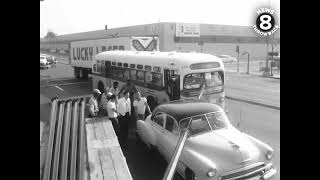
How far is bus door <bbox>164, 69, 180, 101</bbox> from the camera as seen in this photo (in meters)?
11.6

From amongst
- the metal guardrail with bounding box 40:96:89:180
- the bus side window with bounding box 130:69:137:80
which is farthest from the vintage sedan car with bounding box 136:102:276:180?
the bus side window with bounding box 130:69:137:80

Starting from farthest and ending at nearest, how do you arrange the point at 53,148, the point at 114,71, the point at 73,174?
1. the point at 114,71
2. the point at 53,148
3. the point at 73,174

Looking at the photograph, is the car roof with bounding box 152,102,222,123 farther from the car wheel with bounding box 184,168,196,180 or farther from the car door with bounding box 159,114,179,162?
the car wheel with bounding box 184,168,196,180

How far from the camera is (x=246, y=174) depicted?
6312mm

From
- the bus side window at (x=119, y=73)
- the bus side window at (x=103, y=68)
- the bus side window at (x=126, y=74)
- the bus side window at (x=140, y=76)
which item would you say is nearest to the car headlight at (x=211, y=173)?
the bus side window at (x=140, y=76)

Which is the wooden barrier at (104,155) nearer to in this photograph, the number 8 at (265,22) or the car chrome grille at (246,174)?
the car chrome grille at (246,174)

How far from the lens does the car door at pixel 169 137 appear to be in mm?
7366

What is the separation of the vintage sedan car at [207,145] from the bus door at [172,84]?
297 cm
